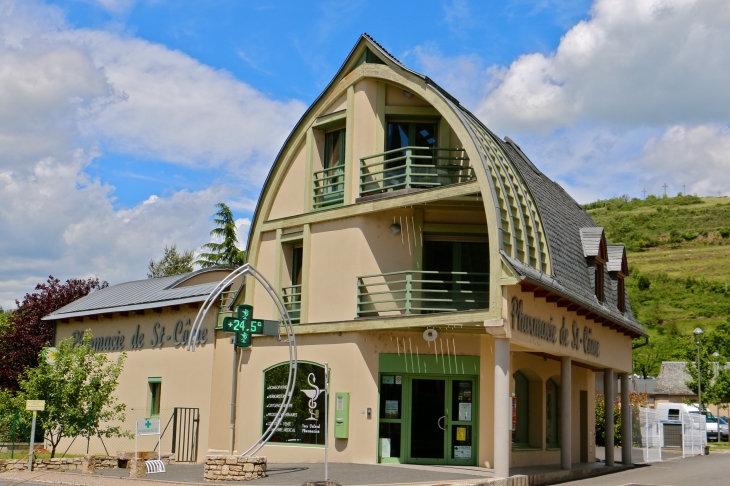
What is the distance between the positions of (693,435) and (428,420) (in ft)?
61.7

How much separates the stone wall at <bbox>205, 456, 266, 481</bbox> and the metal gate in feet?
22.6

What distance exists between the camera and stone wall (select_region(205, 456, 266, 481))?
17969mm

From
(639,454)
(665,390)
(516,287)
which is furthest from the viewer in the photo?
(665,390)

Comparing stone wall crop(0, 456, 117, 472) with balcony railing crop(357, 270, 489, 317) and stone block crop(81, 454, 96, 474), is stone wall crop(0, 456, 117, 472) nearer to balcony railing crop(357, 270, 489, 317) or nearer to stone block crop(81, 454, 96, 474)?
stone block crop(81, 454, 96, 474)

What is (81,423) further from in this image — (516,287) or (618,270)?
(618,270)

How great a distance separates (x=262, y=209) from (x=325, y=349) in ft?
16.9

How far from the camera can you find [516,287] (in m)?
18.6

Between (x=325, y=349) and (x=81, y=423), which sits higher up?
(x=325, y=349)

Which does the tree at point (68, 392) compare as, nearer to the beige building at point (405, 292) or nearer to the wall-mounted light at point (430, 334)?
the beige building at point (405, 292)

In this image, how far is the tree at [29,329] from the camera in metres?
35.5

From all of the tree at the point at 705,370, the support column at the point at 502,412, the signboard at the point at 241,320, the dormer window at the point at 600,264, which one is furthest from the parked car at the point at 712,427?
the signboard at the point at 241,320

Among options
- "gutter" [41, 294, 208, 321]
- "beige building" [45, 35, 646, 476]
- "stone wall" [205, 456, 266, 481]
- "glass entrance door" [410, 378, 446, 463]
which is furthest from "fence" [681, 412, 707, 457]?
"stone wall" [205, 456, 266, 481]

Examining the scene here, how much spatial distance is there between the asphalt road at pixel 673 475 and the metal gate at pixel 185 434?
36.3 feet

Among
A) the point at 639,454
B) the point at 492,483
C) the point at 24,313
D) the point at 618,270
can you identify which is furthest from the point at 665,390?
the point at 492,483
